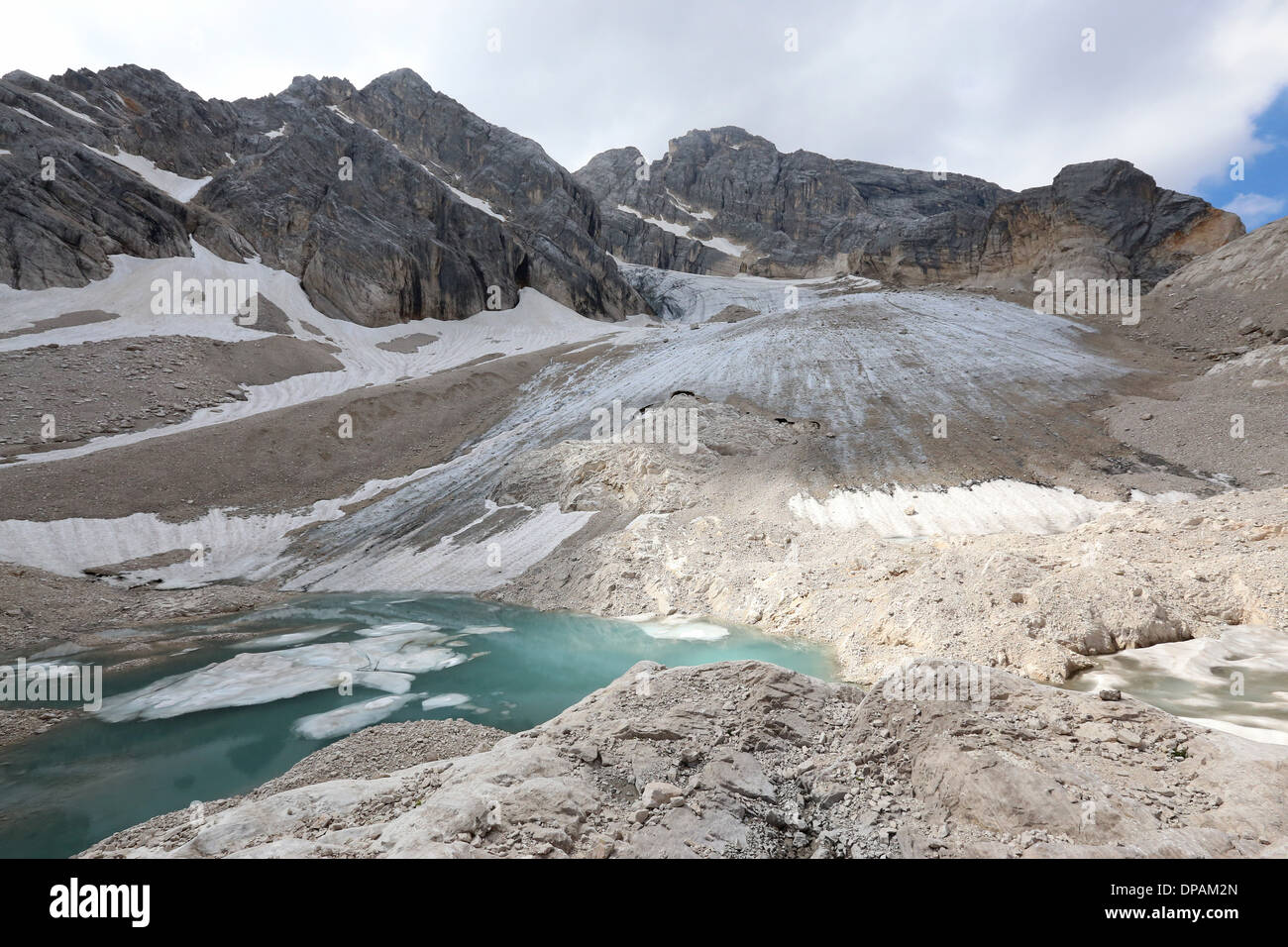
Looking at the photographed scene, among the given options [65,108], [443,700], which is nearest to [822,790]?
[443,700]

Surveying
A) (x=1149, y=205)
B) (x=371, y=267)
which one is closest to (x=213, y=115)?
(x=371, y=267)

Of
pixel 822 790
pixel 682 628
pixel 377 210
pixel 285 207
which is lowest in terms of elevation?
pixel 682 628

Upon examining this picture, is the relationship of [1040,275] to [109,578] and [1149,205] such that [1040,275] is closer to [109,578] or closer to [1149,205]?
[1149,205]

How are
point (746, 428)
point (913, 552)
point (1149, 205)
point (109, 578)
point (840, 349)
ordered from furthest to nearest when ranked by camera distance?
point (1149, 205) → point (840, 349) → point (746, 428) → point (109, 578) → point (913, 552)

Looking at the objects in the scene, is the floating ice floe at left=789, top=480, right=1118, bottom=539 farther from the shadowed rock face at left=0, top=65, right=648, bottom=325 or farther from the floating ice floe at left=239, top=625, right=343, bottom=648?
the shadowed rock face at left=0, top=65, right=648, bottom=325

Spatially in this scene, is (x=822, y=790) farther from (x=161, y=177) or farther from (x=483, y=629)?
(x=161, y=177)
